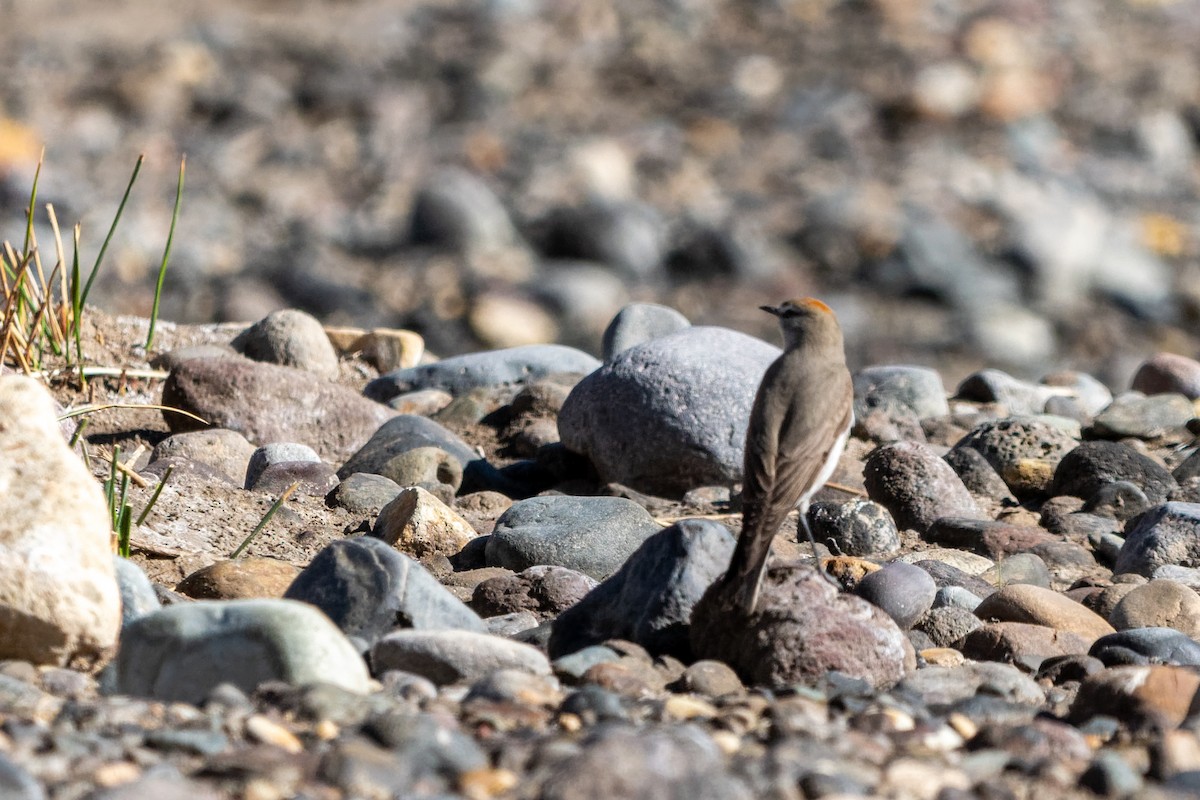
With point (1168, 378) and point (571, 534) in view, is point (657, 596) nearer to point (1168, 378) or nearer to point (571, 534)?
point (571, 534)

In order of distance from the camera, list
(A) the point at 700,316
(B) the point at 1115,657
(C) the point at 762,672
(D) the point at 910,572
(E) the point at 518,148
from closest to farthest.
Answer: (C) the point at 762,672
(B) the point at 1115,657
(D) the point at 910,572
(A) the point at 700,316
(E) the point at 518,148

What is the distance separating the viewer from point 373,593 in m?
3.46

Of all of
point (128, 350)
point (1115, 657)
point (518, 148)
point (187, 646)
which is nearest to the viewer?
point (187, 646)

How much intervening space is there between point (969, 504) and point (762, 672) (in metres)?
2.14

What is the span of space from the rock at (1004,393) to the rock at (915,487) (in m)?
2.07

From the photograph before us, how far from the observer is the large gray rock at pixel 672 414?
17.5 ft

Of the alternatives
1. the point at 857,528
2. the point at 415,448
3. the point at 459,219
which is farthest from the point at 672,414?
the point at 459,219

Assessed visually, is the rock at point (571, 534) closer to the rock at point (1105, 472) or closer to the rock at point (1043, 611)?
the rock at point (1043, 611)

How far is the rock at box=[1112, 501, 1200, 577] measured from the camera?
4699 millimetres

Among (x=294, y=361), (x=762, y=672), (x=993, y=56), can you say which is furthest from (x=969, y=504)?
(x=993, y=56)

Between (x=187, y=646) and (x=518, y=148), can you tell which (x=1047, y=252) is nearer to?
(x=518, y=148)

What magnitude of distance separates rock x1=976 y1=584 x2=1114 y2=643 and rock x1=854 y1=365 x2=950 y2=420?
245cm

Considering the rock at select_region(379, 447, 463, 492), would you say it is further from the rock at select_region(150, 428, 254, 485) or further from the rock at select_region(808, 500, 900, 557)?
the rock at select_region(808, 500, 900, 557)

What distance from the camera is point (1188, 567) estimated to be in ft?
15.3
